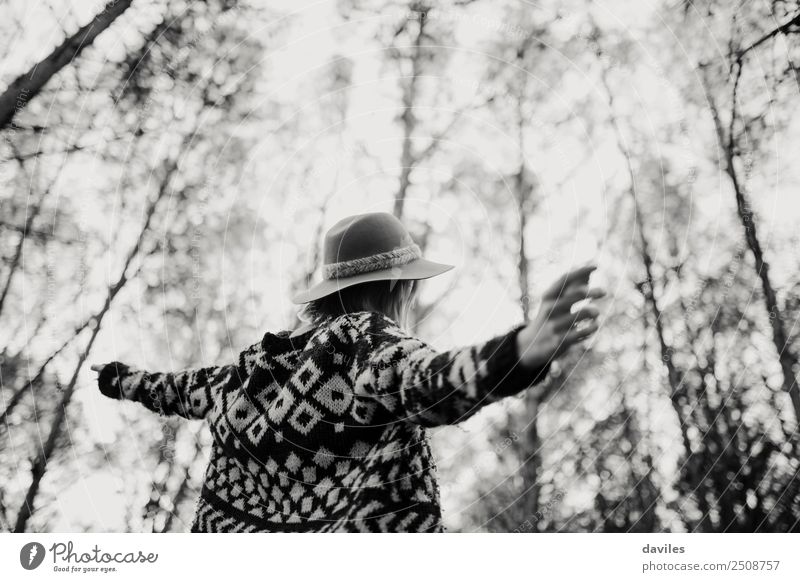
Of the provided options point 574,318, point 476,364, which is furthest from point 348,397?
point 574,318

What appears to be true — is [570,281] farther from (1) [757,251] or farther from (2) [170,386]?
(1) [757,251]

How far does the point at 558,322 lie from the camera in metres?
0.60

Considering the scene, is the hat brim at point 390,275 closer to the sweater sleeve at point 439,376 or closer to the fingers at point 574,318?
the sweater sleeve at point 439,376

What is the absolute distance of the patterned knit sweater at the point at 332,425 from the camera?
0.73 m

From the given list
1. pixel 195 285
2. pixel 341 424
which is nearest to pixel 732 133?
pixel 341 424

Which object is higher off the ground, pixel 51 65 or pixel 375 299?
pixel 51 65

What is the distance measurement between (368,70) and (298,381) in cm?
97

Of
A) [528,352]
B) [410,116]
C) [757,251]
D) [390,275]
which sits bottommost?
[528,352]

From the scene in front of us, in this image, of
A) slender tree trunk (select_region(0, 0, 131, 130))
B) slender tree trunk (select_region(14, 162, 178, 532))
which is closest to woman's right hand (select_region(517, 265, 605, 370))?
slender tree trunk (select_region(14, 162, 178, 532))

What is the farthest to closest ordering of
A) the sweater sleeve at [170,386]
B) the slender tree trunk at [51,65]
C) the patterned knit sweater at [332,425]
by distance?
the slender tree trunk at [51,65]
the sweater sleeve at [170,386]
the patterned knit sweater at [332,425]

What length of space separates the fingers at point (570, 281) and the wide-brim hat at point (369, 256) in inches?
14.0

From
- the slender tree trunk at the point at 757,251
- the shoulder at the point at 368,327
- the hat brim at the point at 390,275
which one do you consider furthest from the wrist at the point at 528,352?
the slender tree trunk at the point at 757,251

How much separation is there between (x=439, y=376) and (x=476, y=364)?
0.15 feet
